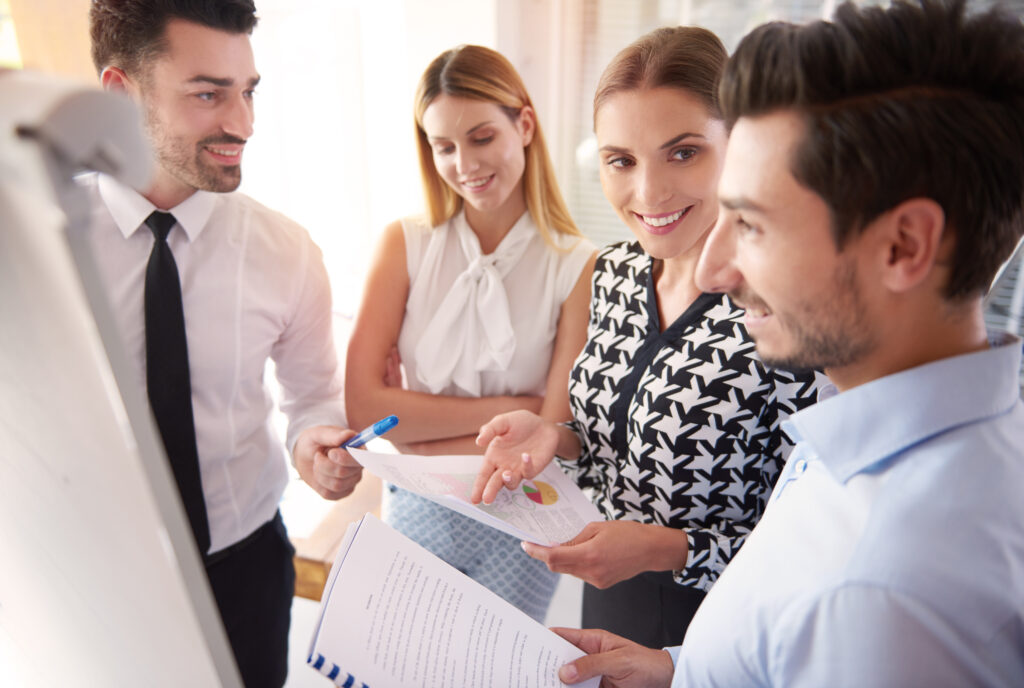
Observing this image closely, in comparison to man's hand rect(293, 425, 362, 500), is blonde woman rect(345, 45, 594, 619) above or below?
above

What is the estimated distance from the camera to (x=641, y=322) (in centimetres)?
123

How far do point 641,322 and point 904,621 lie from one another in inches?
29.1

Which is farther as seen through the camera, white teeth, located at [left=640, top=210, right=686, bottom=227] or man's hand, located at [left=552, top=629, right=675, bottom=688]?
white teeth, located at [left=640, top=210, right=686, bottom=227]

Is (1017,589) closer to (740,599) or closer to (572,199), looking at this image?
(740,599)

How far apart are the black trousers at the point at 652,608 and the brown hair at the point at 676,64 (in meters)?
0.88

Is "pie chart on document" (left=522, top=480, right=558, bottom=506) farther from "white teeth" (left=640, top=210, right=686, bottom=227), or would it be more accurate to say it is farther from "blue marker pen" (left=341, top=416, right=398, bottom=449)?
"white teeth" (left=640, top=210, right=686, bottom=227)

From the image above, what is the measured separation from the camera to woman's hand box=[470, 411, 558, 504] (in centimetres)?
109

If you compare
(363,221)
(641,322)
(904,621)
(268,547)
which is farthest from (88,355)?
(363,221)

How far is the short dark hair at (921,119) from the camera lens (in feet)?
2.04

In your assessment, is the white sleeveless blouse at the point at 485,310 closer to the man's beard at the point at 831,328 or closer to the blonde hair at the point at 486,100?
the blonde hair at the point at 486,100

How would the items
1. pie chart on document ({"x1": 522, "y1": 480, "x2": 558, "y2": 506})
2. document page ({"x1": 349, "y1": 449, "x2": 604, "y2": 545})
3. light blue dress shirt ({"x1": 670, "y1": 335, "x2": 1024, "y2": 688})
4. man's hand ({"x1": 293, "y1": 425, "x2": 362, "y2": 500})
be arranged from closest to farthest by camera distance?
light blue dress shirt ({"x1": 670, "y1": 335, "x2": 1024, "y2": 688}), document page ({"x1": 349, "y1": 449, "x2": 604, "y2": 545}), pie chart on document ({"x1": 522, "y1": 480, "x2": 558, "y2": 506}), man's hand ({"x1": 293, "y1": 425, "x2": 362, "y2": 500})

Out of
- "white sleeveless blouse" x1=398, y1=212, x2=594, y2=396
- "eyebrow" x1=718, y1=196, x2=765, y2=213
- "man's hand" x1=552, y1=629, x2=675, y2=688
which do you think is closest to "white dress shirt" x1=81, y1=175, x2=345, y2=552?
"white sleeveless blouse" x1=398, y1=212, x2=594, y2=396

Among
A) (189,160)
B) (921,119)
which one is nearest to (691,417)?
(921,119)

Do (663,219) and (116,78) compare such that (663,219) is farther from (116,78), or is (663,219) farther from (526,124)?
(116,78)
